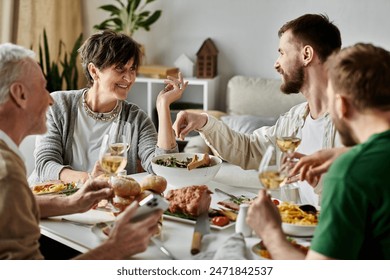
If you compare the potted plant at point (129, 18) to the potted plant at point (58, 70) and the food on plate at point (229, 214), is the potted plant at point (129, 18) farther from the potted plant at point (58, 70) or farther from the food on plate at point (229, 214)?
the food on plate at point (229, 214)

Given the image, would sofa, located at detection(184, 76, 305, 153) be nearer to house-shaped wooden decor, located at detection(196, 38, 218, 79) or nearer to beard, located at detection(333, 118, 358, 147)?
house-shaped wooden decor, located at detection(196, 38, 218, 79)

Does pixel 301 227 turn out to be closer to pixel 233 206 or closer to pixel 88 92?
pixel 233 206

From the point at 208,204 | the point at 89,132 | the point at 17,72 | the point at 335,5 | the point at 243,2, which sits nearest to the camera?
the point at 17,72

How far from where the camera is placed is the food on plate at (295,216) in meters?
1.51

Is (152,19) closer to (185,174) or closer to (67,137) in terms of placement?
(67,137)

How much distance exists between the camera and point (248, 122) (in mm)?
3785

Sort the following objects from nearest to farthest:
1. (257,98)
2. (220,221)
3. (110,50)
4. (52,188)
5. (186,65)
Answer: (220,221) < (52,188) < (110,50) < (257,98) < (186,65)

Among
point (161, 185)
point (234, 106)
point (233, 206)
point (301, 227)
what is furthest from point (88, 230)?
point (234, 106)

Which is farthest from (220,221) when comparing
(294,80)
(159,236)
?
(294,80)

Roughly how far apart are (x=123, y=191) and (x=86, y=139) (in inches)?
34.3

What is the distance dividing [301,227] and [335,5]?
2.99 metres

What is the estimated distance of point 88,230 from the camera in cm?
155

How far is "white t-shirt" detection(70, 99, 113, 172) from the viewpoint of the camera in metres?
2.44

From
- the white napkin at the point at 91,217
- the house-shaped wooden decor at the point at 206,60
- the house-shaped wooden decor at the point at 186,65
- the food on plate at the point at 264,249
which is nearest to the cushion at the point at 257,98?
the house-shaped wooden decor at the point at 206,60
